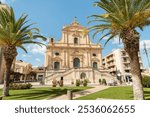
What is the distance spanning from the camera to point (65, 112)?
20.2ft

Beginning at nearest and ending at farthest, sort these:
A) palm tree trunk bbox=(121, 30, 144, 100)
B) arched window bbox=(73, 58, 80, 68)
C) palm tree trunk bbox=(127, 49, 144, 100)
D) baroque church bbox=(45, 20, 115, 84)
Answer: palm tree trunk bbox=(127, 49, 144, 100) < palm tree trunk bbox=(121, 30, 144, 100) < baroque church bbox=(45, 20, 115, 84) < arched window bbox=(73, 58, 80, 68)

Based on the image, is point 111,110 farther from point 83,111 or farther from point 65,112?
point 65,112

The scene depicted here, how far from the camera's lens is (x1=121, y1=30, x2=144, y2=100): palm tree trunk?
445 inches

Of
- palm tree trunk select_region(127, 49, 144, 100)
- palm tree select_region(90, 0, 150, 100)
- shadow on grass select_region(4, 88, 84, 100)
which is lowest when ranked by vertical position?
shadow on grass select_region(4, 88, 84, 100)

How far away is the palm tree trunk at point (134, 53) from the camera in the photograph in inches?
445

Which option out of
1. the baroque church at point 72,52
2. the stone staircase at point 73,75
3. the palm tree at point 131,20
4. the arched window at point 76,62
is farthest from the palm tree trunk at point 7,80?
the arched window at point 76,62

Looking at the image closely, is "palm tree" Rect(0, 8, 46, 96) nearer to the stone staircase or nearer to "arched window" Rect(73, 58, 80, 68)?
the stone staircase

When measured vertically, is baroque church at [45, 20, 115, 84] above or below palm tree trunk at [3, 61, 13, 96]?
above

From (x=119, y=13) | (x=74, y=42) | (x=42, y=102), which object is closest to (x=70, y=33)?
(x=74, y=42)

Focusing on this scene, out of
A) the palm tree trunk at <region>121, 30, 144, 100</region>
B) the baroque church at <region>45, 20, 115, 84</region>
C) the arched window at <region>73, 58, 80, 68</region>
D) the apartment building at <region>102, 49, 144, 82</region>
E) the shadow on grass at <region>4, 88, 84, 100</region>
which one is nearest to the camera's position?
the palm tree trunk at <region>121, 30, 144, 100</region>

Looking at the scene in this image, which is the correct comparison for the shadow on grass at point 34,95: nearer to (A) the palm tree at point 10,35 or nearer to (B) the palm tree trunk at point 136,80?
(A) the palm tree at point 10,35

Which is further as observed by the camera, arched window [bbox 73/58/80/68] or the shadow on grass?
arched window [bbox 73/58/80/68]

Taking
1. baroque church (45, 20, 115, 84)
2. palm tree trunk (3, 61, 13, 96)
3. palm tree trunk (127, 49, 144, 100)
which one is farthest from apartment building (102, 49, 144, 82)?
palm tree trunk (127, 49, 144, 100)

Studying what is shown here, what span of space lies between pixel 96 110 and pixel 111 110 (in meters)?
0.57
